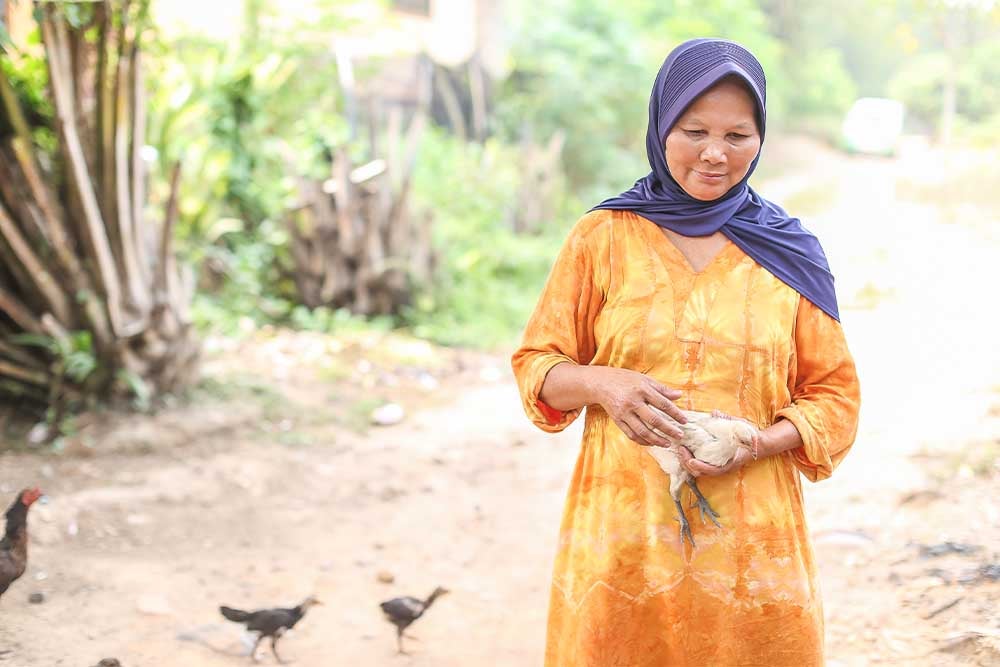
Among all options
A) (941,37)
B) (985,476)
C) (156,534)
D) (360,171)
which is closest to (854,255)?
(360,171)

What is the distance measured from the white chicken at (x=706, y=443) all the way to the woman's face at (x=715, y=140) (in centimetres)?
47

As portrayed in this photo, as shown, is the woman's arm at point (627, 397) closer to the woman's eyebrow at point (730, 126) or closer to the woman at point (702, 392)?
the woman at point (702, 392)

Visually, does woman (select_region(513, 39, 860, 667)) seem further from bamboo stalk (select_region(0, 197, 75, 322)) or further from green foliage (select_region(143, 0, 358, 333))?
green foliage (select_region(143, 0, 358, 333))

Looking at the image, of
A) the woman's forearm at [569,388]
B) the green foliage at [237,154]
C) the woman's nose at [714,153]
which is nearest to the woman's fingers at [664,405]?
the woman's forearm at [569,388]

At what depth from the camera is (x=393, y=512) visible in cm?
497

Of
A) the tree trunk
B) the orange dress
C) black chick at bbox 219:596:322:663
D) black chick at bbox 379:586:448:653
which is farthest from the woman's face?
the tree trunk

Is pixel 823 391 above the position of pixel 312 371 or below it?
above

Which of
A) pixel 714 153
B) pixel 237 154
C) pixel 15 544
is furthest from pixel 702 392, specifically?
pixel 237 154

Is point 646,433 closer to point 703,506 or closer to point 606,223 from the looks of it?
point 703,506

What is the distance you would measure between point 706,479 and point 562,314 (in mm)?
467

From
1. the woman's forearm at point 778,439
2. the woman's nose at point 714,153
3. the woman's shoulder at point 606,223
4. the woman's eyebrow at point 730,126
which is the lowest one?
the woman's forearm at point 778,439

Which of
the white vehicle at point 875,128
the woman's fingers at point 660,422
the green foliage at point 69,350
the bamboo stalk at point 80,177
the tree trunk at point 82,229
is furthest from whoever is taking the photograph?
the white vehicle at point 875,128

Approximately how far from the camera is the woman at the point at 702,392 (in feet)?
6.36

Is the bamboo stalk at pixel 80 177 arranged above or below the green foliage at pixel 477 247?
above
